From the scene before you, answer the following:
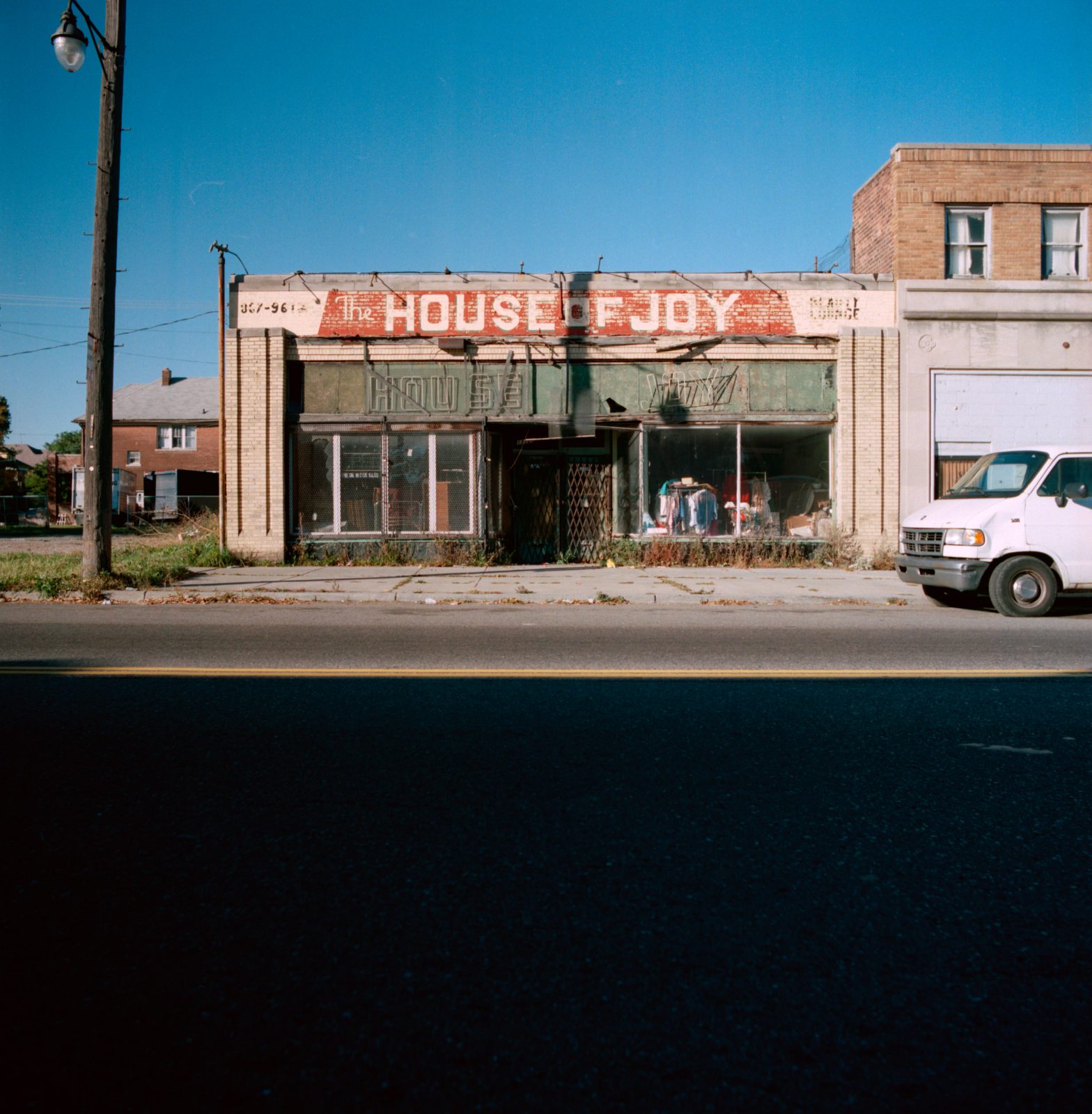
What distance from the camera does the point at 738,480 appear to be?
1783 centimetres

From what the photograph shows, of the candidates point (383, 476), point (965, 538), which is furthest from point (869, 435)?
point (383, 476)

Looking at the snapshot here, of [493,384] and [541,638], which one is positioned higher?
[493,384]

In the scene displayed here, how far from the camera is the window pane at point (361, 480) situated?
58.0 ft

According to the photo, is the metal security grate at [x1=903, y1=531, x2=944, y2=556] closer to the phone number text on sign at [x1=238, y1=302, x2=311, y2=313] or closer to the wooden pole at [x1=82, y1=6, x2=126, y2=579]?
the wooden pole at [x1=82, y1=6, x2=126, y2=579]

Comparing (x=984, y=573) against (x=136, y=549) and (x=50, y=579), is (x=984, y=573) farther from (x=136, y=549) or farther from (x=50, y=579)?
(x=136, y=549)

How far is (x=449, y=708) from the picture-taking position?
17.7ft

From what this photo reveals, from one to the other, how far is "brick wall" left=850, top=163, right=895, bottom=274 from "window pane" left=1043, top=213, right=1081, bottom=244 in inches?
117

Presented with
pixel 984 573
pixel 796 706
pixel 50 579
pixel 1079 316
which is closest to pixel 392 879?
pixel 796 706

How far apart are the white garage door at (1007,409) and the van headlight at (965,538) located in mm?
7559

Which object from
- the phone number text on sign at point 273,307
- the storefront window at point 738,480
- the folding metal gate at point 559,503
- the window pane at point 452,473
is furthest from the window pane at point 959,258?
the phone number text on sign at point 273,307

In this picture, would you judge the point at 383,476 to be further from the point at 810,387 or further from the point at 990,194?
the point at 990,194

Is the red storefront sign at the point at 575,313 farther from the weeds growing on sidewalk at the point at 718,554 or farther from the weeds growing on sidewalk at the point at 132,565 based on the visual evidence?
the weeds growing on sidewalk at the point at 132,565

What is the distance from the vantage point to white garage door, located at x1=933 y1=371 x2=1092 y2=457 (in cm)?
1762

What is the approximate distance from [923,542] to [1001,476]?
1.20m
